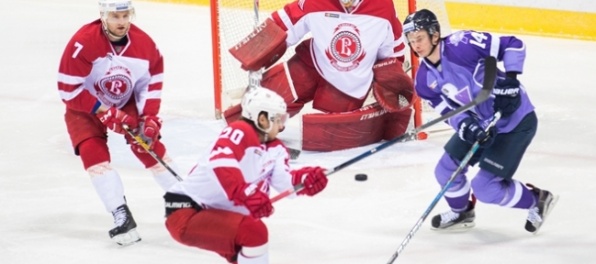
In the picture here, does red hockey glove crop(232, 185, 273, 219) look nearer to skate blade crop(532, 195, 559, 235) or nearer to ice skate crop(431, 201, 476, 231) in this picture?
ice skate crop(431, 201, 476, 231)

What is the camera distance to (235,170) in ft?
11.4

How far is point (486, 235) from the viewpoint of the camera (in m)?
4.54

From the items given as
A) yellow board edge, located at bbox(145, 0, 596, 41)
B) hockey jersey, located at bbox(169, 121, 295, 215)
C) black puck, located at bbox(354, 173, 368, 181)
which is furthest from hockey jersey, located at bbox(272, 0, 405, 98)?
yellow board edge, located at bbox(145, 0, 596, 41)

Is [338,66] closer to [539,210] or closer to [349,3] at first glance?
[349,3]

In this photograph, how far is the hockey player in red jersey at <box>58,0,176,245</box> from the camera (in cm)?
450

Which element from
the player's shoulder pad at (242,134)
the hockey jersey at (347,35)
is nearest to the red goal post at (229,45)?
the hockey jersey at (347,35)

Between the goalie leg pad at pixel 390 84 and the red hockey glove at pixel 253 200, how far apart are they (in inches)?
92.9

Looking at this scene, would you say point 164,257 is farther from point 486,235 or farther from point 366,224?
point 486,235

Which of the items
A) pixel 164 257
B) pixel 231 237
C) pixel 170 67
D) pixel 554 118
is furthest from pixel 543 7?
pixel 231 237

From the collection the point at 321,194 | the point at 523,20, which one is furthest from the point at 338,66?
the point at 523,20

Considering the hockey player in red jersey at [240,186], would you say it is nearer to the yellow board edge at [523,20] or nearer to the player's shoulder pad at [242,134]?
the player's shoulder pad at [242,134]

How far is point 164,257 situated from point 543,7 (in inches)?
167

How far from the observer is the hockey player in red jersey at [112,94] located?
4500mm

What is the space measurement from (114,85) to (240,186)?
4.32 feet
